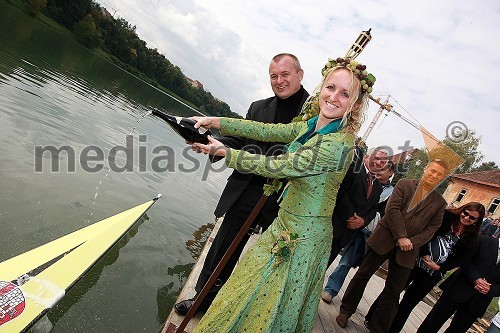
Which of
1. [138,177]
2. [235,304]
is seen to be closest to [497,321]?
[235,304]

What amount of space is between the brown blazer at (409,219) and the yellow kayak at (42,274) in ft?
12.7

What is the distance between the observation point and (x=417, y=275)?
507cm

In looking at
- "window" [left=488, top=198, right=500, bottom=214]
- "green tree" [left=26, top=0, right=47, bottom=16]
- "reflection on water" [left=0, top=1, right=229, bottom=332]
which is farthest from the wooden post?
"green tree" [left=26, top=0, right=47, bottom=16]

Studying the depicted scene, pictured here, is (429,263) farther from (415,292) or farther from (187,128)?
(187,128)

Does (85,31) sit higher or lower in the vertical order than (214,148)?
higher

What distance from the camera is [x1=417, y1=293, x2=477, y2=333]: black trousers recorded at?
4.90m

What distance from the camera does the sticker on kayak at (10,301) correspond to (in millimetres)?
2707

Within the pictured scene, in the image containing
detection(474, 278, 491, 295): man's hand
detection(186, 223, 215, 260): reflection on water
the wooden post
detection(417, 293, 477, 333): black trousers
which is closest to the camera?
the wooden post

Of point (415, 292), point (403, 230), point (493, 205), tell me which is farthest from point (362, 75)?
point (493, 205)

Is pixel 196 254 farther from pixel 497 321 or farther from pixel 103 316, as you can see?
pixel 497 321

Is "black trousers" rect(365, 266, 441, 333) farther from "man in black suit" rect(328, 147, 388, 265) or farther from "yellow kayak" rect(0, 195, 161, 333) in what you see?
"yellow kayak" rect(0, 195, 161, 333)

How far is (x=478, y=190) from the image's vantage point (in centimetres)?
3297

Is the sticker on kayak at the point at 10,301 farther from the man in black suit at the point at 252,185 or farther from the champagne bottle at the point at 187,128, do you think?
the champagne bottle at the point at 187,128

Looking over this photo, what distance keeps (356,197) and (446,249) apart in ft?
6.82
